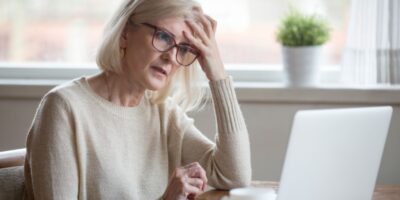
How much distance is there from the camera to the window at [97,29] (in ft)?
11.3

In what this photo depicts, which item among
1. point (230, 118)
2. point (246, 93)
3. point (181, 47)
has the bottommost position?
point (246, 93)

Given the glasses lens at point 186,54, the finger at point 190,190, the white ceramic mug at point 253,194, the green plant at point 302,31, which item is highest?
the glasses lens at point 186,54

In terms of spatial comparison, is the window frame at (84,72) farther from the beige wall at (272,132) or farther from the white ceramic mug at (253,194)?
the white ceramic mug at (253,194)

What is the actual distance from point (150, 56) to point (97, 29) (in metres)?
1.55

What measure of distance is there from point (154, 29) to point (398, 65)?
1450 mm

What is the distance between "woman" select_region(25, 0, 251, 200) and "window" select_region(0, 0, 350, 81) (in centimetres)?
123

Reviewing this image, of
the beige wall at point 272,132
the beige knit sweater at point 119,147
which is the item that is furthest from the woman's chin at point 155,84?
the beige wall at point 272,132

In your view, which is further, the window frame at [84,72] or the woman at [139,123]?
the window frame at [84,72]

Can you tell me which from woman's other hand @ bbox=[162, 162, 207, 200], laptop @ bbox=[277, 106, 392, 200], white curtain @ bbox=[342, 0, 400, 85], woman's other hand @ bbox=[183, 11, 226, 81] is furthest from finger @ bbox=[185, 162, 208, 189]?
white curtain @ bbox=[342, 0, 400, 85]

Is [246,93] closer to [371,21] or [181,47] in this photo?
[371,21]

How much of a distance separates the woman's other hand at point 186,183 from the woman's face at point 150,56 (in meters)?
0.25

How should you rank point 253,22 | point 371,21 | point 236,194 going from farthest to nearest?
point 253,22
point 371,21
point 236,194

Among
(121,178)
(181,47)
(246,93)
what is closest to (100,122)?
(121,178)

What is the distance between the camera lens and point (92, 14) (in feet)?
11.7
